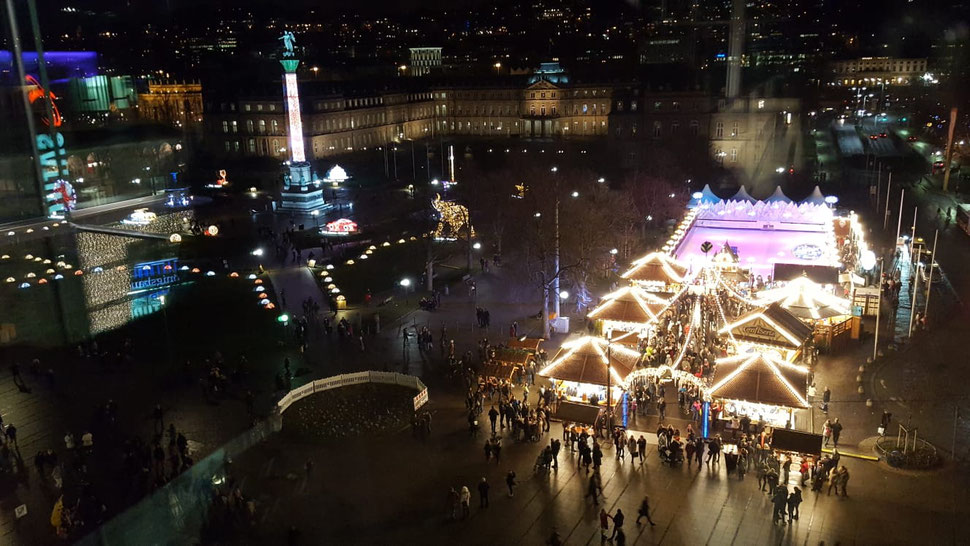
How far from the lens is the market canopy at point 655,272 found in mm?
27078

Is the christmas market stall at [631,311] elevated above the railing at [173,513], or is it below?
above

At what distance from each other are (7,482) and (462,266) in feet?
76.1

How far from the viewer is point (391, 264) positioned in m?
37.5

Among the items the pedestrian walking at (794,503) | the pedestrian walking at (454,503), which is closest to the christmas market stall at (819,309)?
the pedestrian walking at (794,503)

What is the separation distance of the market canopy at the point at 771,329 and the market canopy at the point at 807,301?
1.90 m

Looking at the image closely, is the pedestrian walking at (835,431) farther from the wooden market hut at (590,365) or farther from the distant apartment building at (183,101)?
the distant apartment building at (183,101)

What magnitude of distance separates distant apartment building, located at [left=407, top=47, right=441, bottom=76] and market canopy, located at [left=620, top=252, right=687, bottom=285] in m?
96.4

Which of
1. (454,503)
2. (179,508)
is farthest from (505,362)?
(179,508)

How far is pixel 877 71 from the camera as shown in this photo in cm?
11269

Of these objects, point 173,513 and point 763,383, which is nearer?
point 173,513

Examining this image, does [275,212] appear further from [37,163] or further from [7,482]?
[7,482]

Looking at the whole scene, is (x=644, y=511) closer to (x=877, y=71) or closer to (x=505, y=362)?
(x=505, y=362)

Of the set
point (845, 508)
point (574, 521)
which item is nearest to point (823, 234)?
point (845, 508)

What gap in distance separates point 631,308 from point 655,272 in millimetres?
3798
